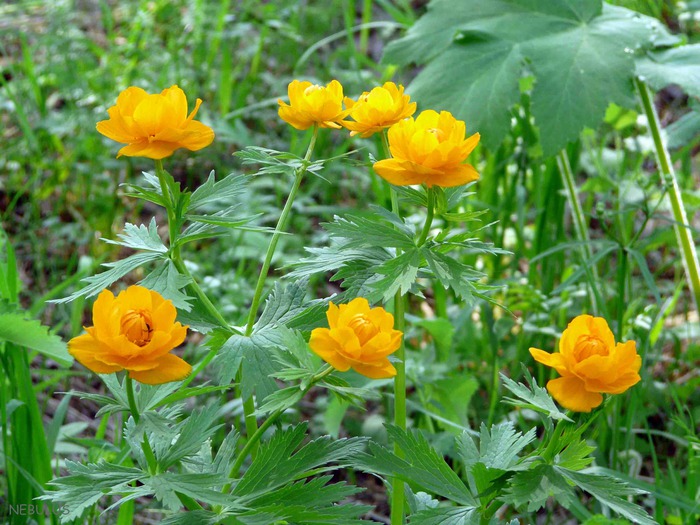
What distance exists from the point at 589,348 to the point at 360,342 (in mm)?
258

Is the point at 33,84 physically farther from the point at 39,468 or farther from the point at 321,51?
the point at 39,468

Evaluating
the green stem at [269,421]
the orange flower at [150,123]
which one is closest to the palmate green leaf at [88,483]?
the green stem at [269,421]

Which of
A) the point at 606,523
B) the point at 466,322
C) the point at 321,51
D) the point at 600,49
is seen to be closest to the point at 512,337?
the point at 466,322

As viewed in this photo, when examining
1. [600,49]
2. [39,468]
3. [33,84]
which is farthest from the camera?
[33,84]

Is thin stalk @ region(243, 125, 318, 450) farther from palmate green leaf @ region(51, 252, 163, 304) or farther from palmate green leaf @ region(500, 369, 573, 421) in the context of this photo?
palmate green leaf @ region(500, 369, 573, 421)

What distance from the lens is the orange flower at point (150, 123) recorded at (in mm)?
1023

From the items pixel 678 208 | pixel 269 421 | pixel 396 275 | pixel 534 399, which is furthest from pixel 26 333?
pixel 678 208

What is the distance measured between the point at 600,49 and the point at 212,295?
1.19 m

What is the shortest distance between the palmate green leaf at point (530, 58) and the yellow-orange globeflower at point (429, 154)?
2.91ft

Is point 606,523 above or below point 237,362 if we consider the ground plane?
below

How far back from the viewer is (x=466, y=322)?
2.25m

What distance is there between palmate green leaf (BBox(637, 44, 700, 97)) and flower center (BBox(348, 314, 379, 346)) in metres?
1.25

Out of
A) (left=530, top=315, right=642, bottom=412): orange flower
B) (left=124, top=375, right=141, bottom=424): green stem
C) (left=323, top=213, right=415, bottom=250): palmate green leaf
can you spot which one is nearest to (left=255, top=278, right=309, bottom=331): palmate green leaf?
(left=323, top=213, right=415, bottom=250): palmate green leaf

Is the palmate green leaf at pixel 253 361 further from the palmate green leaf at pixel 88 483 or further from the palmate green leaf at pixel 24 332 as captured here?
the palmate green leaf at pixel 24 332
